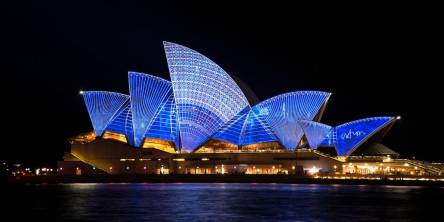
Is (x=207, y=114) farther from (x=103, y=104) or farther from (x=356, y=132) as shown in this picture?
(x=356, y=132)

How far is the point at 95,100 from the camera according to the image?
246 feet

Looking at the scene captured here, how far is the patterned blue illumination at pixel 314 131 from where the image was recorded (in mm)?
72750

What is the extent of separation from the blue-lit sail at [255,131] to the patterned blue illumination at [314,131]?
4049mm

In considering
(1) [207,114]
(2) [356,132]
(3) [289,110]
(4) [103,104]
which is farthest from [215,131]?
(2) [356,132]

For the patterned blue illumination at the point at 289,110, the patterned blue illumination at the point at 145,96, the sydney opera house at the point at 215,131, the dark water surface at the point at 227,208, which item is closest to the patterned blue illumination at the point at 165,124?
the sydney opera house at the point at 215,131

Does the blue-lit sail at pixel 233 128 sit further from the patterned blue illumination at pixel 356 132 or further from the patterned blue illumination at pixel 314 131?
the patterned blue illumination at pixel 356 132

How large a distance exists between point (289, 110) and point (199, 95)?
37.4ft

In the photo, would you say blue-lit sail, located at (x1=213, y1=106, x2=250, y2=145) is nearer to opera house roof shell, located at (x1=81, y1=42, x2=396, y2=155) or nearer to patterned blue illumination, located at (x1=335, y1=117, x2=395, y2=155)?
opera house roof shell, located at (x1=81, y1=42, x2=396, y2=155)

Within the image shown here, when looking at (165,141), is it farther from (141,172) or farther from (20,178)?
(20,178)

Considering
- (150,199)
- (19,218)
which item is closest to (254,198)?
(150,199)

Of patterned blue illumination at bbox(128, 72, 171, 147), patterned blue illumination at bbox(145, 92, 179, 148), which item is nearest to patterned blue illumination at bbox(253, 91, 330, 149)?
patterned blue illumination at bbox(145, 92, 179, 148)

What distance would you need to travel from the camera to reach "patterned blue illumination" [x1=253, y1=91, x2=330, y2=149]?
237 feet

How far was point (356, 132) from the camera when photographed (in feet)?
245

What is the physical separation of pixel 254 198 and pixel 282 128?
3270 cm
